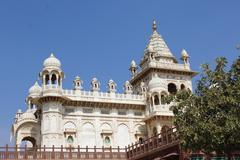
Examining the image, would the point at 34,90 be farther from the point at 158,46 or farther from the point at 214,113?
the point at 214,113

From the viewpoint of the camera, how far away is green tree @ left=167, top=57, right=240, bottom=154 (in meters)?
20.9

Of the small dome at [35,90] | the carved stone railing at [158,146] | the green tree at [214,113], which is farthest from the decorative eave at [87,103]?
the green tree at [214,113]

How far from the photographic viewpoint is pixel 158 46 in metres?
58.2

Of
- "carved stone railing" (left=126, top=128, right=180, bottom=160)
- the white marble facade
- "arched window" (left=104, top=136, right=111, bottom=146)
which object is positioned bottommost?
"carved stone railing" (left=126, top=128, right=180, bottom=160)

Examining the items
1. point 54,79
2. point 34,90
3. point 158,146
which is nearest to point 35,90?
point 34,90

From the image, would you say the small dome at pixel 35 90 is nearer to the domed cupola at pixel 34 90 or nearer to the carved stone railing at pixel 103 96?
the domed cupola at pixel 34 90

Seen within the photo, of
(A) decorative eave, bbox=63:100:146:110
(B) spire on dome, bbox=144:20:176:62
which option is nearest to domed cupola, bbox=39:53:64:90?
(A) decorative eave, bbox=63:100:146:110

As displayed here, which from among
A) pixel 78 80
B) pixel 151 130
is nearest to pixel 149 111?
pixel 151 130

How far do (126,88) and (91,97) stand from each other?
21.0 ft

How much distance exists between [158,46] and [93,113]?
1742 cm

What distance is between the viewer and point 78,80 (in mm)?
46312

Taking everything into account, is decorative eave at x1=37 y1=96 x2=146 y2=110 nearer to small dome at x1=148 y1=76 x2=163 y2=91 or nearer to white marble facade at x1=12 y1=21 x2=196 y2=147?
white marble facade at x1=12 y1=21 x2=196 y2=147

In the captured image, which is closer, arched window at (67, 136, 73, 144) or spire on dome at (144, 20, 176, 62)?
arched window at (67, 136, 73, 144)

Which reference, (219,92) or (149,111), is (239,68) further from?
(149,111)
